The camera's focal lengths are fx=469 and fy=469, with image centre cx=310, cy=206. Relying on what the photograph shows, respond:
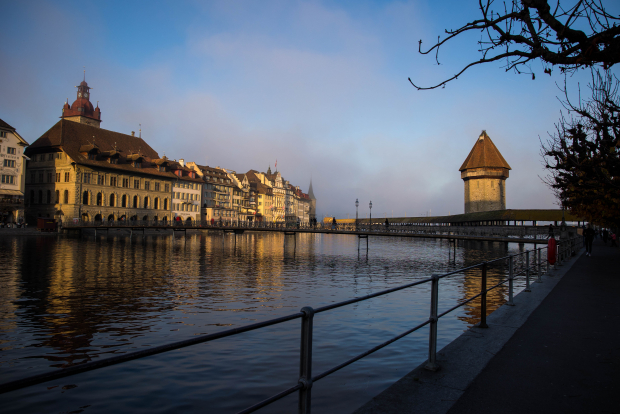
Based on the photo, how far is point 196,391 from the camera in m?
7.81

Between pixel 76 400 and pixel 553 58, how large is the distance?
27.2 ft

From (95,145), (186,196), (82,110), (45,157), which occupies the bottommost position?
(186,196)

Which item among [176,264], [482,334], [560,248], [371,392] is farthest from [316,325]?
[176,264]

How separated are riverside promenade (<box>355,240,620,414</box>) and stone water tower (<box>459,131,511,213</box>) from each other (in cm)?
8285

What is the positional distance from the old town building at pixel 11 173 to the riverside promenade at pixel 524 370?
209ft

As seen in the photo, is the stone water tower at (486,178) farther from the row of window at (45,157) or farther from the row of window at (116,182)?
the row of window at (45,157)

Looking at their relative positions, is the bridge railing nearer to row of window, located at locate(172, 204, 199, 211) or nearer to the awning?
the awning

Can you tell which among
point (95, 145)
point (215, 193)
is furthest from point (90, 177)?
point (215, 193)

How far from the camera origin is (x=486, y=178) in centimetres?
8812

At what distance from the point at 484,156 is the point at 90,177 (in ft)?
226

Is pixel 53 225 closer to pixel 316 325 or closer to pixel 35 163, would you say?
pixel 35 163

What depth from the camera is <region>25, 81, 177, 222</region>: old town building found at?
227 ft

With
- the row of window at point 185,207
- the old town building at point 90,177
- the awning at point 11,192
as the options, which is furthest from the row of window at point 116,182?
the awning at point 11,192

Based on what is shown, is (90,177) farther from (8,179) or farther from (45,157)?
(8,179)
